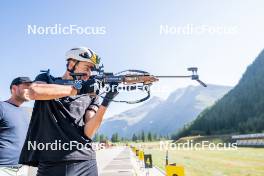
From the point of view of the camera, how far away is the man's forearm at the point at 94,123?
4621 mm

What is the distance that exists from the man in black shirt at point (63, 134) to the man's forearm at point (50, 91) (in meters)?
0.22

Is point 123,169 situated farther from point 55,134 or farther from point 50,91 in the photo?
point 50,91

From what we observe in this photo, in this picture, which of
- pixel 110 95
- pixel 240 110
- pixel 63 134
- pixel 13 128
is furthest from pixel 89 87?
pixel 240 110

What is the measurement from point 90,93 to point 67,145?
0.64 metres

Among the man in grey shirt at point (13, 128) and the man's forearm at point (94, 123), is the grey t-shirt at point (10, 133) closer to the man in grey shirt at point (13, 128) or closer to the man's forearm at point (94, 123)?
the man in grey shirt at point (13, 128)

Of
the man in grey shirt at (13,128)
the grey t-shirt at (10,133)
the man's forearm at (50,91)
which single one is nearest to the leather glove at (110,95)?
the man's forearm at (50,91)

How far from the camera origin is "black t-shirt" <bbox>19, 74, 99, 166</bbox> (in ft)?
14.9

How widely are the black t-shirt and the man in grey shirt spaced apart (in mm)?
1324

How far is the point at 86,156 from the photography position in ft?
15.4

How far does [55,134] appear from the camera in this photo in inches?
182

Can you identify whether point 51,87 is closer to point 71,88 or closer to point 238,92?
point 71,88

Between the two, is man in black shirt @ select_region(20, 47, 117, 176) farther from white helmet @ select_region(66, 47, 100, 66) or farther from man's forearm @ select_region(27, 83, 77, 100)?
man's forearm @ select_region(27, 83, 77, 100)

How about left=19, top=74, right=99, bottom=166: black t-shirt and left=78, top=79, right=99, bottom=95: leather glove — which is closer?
left=78, top=79, right=99, bottom=95: leather glove

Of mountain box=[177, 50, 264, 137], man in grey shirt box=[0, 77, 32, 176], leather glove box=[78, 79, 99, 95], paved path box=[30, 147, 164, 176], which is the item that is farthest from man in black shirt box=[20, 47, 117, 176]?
mountain box=[177, 50, 264, 137]
